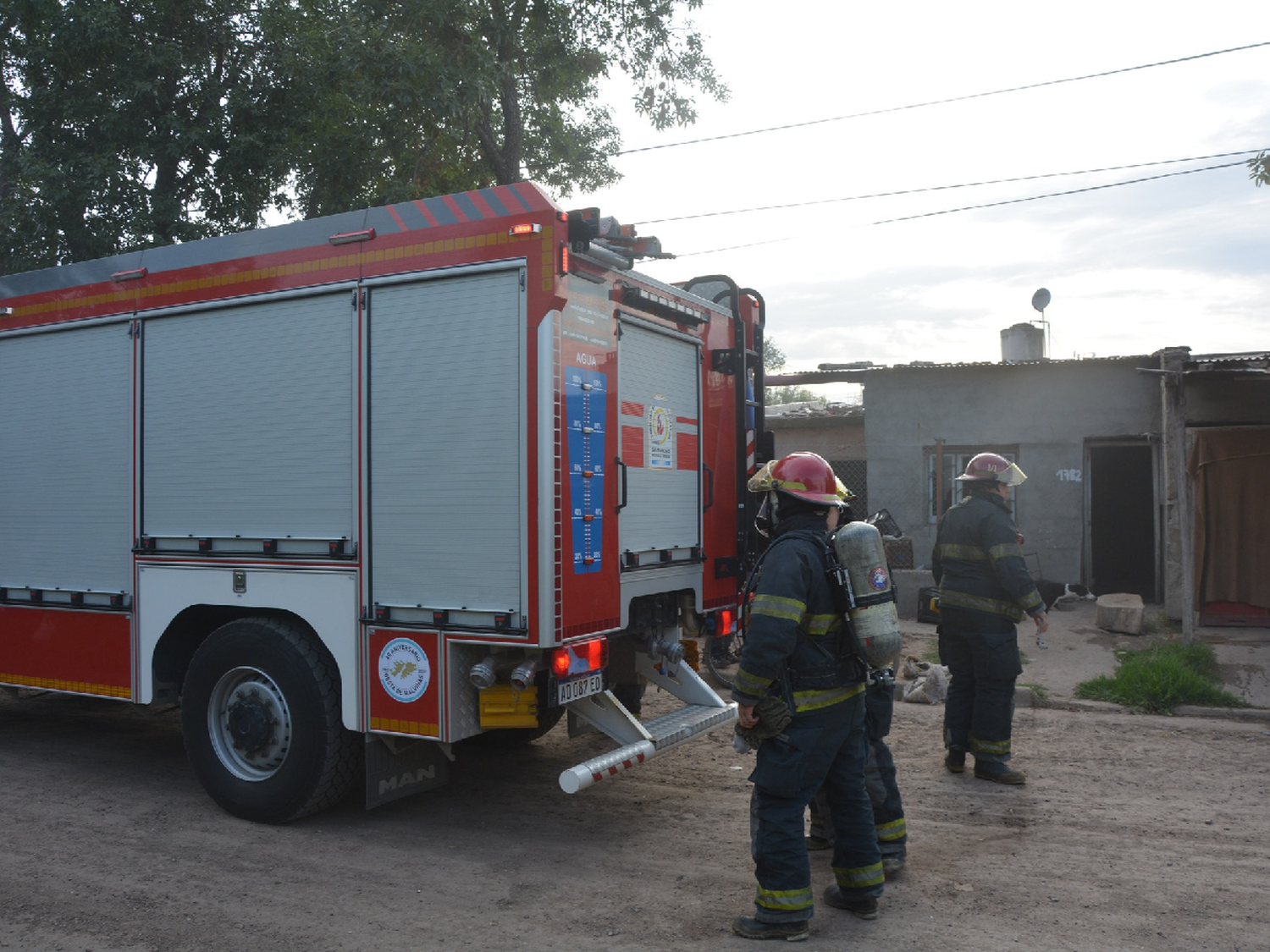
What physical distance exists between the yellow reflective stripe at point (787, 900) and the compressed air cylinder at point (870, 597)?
0.92 m

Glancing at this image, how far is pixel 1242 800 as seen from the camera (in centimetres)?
575

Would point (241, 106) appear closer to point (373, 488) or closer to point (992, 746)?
point (373, 488)

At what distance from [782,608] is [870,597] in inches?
15.1

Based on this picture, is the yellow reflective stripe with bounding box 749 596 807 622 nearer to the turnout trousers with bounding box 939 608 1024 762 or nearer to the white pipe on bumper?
the white pipe on bumper

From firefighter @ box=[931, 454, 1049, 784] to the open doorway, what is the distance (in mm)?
8293

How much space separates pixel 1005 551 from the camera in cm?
617

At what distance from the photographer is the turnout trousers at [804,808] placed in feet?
12.8

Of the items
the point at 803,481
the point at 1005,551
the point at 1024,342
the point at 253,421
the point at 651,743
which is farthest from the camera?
the point at 1024,342

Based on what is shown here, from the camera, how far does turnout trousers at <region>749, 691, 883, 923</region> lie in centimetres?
389

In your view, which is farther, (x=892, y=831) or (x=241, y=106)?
(x=241, y=106)

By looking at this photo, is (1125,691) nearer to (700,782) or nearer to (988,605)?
(988,605)

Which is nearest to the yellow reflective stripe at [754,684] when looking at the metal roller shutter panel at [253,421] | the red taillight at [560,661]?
the red taillight at [560,661]

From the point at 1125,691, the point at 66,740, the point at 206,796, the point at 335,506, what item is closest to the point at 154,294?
the point at 335,506

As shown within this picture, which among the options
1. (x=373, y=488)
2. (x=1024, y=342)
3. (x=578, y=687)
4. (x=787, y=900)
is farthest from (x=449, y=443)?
(x=1024, y=342)
